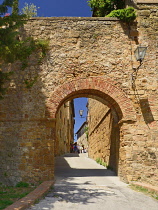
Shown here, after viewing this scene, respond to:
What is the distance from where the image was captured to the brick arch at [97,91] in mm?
7100

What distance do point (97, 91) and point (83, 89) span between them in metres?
0.50

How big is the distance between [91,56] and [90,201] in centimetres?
485

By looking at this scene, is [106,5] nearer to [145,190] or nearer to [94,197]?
[145,190]

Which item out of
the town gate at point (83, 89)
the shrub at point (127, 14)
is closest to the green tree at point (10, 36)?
the town gate at point (83, 89)

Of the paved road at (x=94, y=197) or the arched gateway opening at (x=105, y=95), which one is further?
the arched gateway opening at (x=105, y=95)

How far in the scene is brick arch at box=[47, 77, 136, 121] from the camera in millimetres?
7100

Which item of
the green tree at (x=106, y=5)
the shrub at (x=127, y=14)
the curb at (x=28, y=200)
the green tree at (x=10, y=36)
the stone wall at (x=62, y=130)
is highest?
the green tree at (x=106, y=5)

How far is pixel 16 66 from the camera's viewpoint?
7.64m

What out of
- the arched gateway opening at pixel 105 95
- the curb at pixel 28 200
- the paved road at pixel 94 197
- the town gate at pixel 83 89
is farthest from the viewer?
the arched gateway opening at pixel 105 95

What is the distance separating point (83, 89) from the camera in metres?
7.27

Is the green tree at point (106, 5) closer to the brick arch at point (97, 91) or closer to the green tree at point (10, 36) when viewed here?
the brick arch at point (97, 91)

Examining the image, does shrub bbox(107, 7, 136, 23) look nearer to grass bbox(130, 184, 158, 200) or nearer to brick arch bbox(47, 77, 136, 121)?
brick arch bbox(47, 77, 136, 121)

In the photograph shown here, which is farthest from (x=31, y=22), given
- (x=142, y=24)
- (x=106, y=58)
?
(x=142, y=24)

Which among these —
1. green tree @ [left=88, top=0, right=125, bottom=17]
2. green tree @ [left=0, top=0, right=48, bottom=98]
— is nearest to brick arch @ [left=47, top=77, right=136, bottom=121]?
green tree @ [left=0, top=0, right=48, bottom=98]
